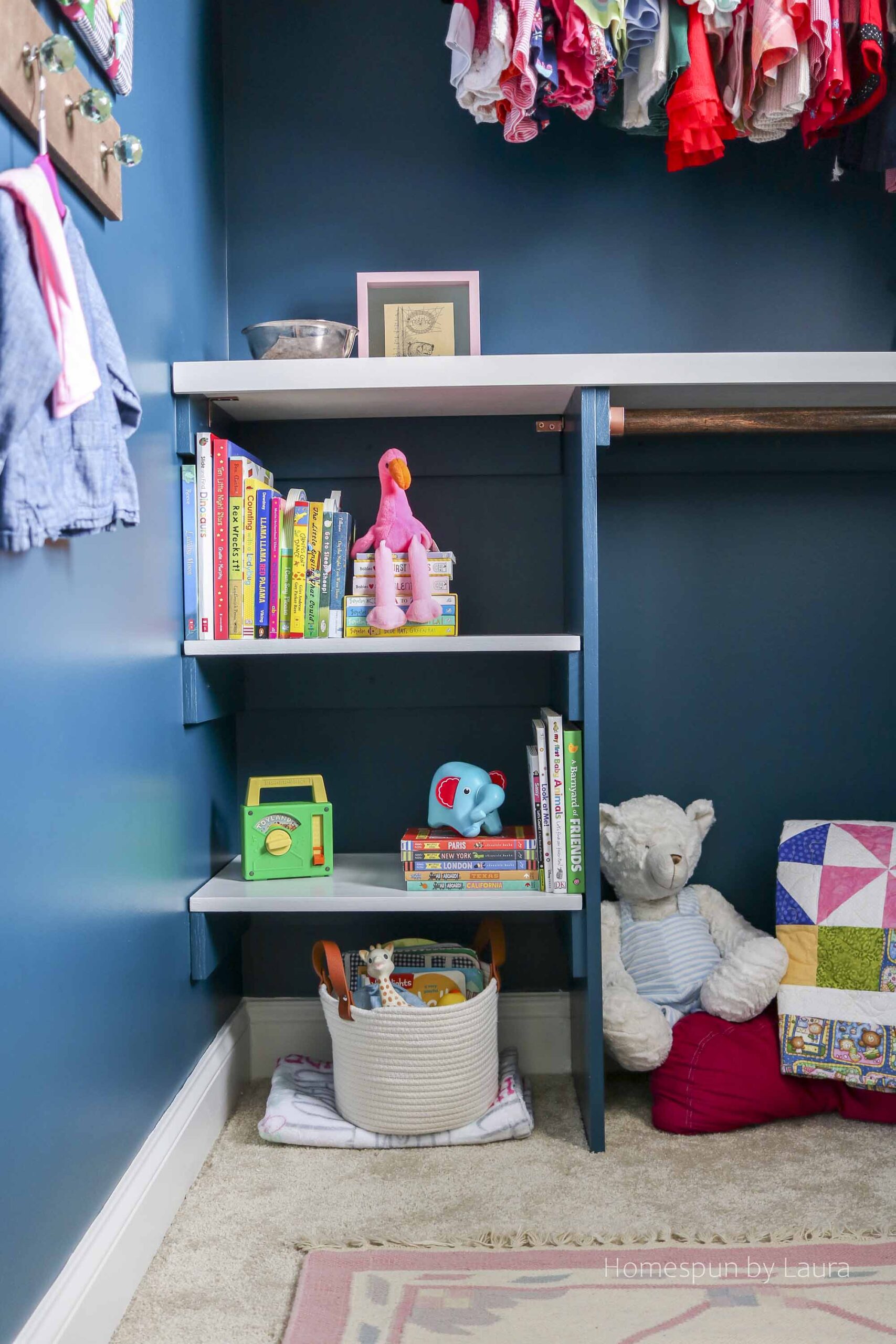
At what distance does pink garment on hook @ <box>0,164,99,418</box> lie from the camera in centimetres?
91

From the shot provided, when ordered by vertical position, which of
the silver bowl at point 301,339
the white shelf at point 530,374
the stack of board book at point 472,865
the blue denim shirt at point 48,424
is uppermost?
the silver bowl at point 301,339

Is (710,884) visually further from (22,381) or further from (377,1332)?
(22,381)

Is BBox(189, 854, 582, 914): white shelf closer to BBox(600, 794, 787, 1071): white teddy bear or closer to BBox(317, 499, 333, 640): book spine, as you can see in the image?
BBox(600, 794, 787, 1071): white teddy bear

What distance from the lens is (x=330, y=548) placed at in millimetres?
1777

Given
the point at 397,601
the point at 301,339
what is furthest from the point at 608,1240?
the point at 301,339

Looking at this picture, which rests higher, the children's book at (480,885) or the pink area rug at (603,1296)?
the children's book at (480,885)

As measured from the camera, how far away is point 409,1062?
5.56ft

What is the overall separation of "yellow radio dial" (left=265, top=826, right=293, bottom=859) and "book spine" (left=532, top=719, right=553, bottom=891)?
1.44 ft

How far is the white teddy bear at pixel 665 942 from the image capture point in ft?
5.88

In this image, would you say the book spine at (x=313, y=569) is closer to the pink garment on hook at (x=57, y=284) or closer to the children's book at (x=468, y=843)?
the children's book at (x=468, y=843)

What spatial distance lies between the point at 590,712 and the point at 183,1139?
0.89 metres

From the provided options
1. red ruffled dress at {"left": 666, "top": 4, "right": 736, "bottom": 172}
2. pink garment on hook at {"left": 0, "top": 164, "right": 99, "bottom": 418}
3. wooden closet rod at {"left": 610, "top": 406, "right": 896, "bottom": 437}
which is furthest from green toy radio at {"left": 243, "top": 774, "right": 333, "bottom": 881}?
red ruffled dress at {"left": 666, "top": 4, "right": 736, "bottom": 172}

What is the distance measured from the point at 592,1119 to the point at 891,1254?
468 mm

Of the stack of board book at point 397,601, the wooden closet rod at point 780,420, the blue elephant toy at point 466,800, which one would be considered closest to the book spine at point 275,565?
the stack of board book at point 397,601
